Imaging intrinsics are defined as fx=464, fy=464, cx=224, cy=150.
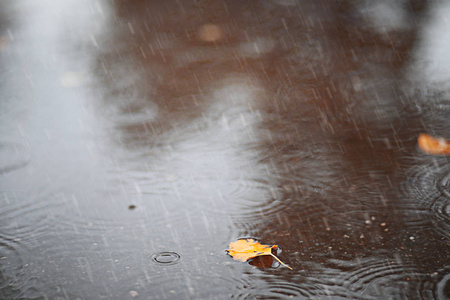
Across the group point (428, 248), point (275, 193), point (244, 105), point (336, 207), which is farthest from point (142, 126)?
point (428, 248)

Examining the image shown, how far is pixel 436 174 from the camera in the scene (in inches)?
136

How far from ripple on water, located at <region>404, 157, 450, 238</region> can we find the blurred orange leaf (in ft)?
0.47

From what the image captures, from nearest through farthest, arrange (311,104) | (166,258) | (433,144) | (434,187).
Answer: (166,258) < (434,187) < (433,144) < (311,104)

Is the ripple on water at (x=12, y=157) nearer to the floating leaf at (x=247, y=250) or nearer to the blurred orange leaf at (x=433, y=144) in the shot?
the floating leaf at (x=247, y=250)

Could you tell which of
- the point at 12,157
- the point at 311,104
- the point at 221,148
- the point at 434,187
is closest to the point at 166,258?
the point at 221,148

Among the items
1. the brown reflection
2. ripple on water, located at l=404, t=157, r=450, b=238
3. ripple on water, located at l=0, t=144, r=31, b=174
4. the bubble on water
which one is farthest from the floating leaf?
ripple on water, located at l=0, t=144, r=31, b=174

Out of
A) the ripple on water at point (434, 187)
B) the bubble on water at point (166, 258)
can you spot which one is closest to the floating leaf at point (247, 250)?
the bubble on water at point (166, 258)

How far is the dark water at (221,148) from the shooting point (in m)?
2.54

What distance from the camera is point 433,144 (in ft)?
13.0

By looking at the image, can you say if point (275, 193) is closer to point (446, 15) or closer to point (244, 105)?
point (244, 105)

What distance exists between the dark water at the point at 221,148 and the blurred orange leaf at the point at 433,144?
0.28ft

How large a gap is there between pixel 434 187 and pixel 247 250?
1511 millimetres

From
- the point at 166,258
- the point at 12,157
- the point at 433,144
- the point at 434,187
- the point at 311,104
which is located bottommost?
the point at 166,258

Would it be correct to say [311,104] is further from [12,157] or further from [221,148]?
[12,157]
